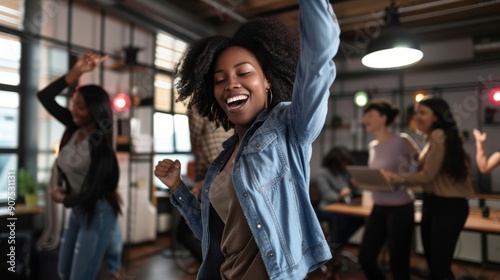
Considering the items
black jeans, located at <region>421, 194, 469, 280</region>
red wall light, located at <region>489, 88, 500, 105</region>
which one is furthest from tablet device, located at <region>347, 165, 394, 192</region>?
red wall light, located at <region>489, 88, 500, 105</region>

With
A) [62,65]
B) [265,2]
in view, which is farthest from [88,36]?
[265,2]

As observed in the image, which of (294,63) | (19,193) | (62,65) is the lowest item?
(19,193)

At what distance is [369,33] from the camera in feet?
13.1

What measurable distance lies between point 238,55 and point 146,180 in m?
2.35

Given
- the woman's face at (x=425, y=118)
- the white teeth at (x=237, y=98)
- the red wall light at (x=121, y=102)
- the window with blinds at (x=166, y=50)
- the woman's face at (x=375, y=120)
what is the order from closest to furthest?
the white teeth at (x=237, y=98), the woman's face at (x=425, y=118), the woman's face at (x=375, y=120), the red wall light at (x=121, y=102), the window with blinds at (x=166, y=50)

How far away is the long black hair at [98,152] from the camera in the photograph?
70.7 inches

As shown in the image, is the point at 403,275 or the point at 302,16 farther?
the point at 403,275

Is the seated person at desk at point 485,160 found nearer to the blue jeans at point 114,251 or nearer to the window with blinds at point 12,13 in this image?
the blue jeans at point 114,251

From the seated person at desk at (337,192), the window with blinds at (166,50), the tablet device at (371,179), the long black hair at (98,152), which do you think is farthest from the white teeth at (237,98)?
the seated person at desk at (337,192)

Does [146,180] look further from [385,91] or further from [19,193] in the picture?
[385,91]

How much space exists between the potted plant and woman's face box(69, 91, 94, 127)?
83 cm

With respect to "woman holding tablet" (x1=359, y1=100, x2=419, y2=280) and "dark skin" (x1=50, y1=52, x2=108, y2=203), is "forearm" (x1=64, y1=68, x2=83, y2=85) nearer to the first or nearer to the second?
"dark skin" (x1=50, y1=52, x2=108, y2=203)

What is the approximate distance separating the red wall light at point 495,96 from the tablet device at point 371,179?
0.81 metres

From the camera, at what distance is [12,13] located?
1.80 meters
